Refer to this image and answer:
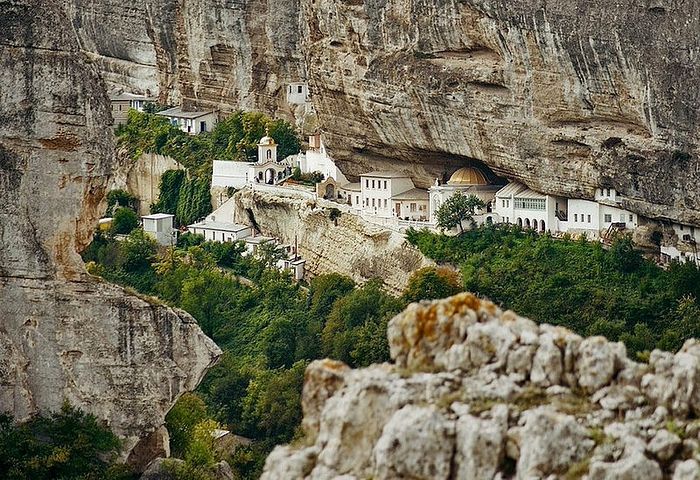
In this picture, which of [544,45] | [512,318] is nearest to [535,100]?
[544,45]

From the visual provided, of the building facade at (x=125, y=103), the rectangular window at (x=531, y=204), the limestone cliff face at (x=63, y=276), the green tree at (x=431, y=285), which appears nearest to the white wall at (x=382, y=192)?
the rectangular window at (x=531, y=204)

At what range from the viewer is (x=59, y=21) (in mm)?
34281

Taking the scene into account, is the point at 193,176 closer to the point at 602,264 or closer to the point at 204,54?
the point at 204,54

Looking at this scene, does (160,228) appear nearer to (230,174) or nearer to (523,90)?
(230,174)

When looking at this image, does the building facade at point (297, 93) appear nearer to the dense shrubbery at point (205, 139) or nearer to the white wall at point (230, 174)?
the dense shrubbery at point (205, 139)

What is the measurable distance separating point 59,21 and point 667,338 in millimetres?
19956

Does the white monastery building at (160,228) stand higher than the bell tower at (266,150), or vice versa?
the bell tower at (266,150)

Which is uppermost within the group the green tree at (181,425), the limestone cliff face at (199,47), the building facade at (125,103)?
the limestone cliff face at (199,47)

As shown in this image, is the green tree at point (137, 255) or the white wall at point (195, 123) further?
the white wall at point (195, 123)

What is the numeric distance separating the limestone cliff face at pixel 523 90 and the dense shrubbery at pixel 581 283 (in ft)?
4.36

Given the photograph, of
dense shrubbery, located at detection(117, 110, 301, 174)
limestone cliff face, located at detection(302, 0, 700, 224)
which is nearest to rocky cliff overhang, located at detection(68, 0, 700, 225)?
limestone cliff face, located at detection(302, 0, 700, 224)

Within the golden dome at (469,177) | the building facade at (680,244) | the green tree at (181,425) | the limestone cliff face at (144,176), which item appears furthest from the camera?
the limestone cliff face at (144,176)

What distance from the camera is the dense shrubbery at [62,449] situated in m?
34.8

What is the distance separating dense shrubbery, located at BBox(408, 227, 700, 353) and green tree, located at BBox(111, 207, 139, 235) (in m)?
13.2
